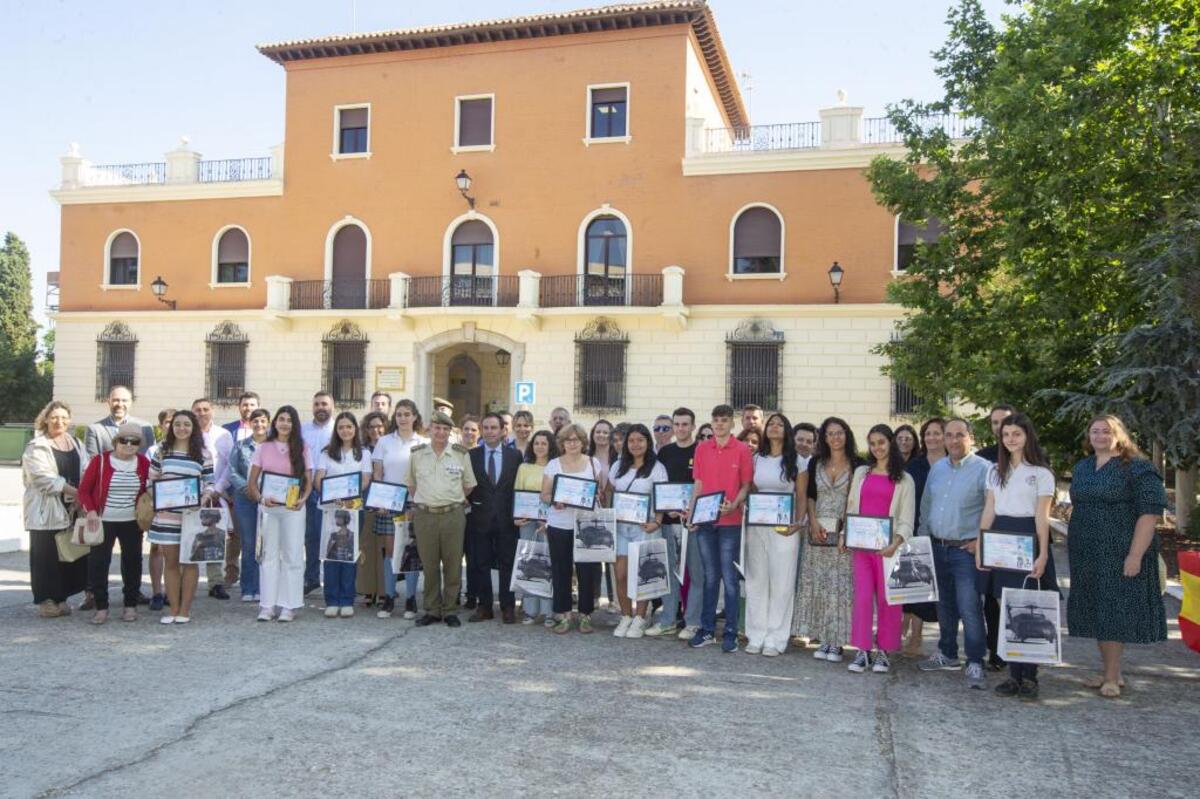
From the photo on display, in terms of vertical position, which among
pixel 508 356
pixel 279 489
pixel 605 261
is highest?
pixel 605 261

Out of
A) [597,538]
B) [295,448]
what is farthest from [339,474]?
[597,538]

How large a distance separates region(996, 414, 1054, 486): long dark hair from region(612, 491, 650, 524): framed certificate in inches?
103

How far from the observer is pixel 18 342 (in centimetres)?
4216

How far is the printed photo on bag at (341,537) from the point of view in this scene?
8.09m

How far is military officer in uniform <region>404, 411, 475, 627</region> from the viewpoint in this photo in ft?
25.9

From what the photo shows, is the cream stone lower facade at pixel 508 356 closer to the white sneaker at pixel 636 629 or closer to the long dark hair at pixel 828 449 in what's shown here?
the long dark hair at pixel 828 449

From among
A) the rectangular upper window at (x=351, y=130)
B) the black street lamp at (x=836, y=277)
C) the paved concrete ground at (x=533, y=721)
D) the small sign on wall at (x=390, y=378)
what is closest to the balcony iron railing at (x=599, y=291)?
the black street lamp at (x=836, y=277)

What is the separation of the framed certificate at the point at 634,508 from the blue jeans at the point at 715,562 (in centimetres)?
45

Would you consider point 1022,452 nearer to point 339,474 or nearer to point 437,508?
point 437,508

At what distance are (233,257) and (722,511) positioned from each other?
2316cm

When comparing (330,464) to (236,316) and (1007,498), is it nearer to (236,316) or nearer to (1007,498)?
(1007,498)

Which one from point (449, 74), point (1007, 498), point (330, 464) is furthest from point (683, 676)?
point (449, 74)

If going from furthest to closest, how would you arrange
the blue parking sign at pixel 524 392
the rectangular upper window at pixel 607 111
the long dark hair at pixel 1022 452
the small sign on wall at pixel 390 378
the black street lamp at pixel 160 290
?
the black street lamp at pixel 160 290
the small sign on wall at pixel 390 378
the rectangular upper window at pixel 607 111
the blue parking sign at pixel 524 392
the long dark hair at pixel 1022 452

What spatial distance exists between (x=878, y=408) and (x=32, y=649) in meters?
18.8
